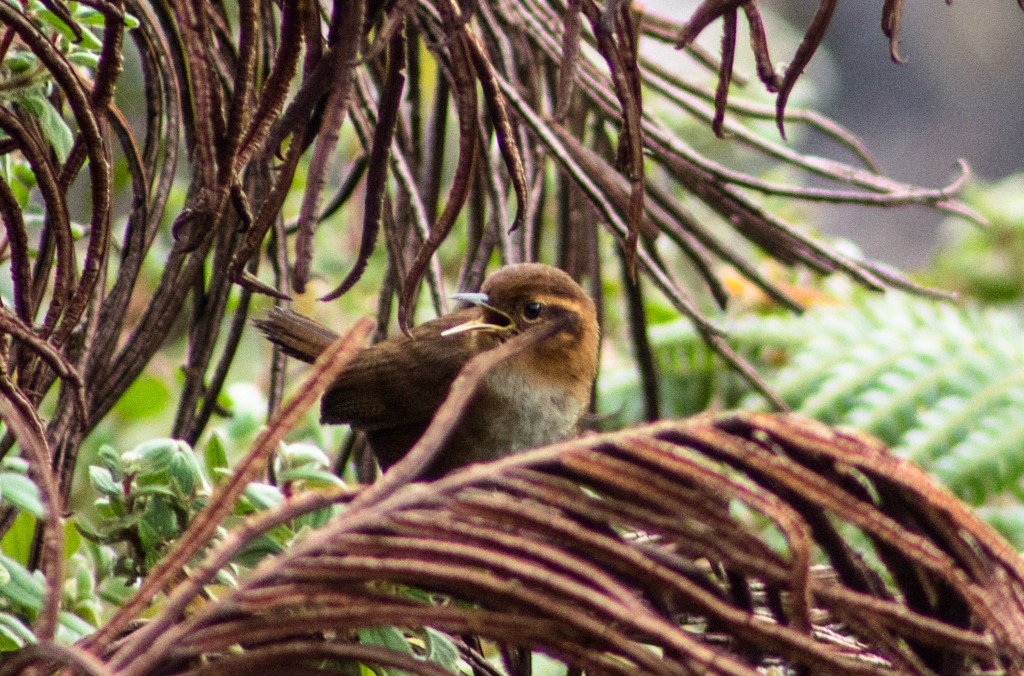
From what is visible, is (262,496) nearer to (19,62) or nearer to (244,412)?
(19,62)

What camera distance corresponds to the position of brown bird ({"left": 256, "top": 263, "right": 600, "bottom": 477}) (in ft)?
8.57

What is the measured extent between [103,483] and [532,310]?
4.54 feet

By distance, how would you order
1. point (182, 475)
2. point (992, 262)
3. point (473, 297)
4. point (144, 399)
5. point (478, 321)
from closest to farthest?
point (182, 475) < point (473, 297) < point (478, 321) < point (144, 399) < point (992, 262)

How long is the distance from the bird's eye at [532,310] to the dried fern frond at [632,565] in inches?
63.1

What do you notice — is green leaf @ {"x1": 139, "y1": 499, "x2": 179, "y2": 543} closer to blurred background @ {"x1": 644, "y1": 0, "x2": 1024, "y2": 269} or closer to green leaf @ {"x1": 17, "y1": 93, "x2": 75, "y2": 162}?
green leaf @ {"x1": 17, "y1": 93, "x2": 75, "y2": 162}

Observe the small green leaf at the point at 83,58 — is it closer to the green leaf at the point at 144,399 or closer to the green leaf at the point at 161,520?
the green leaf at the point at 161,520

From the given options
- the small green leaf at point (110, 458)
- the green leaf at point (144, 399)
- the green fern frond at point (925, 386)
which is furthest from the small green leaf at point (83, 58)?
the green fern frond at point (925, 386)

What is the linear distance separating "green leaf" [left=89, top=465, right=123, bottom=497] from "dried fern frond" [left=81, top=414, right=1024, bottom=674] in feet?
1.21

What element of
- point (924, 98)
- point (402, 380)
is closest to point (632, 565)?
point (402, 380)

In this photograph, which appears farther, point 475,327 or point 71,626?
point 475,327

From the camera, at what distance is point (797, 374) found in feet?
13.6

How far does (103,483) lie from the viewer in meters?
1.35

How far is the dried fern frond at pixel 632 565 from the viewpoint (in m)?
0.92

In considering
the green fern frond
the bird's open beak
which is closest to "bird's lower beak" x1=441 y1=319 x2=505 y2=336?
the bird's open beak
